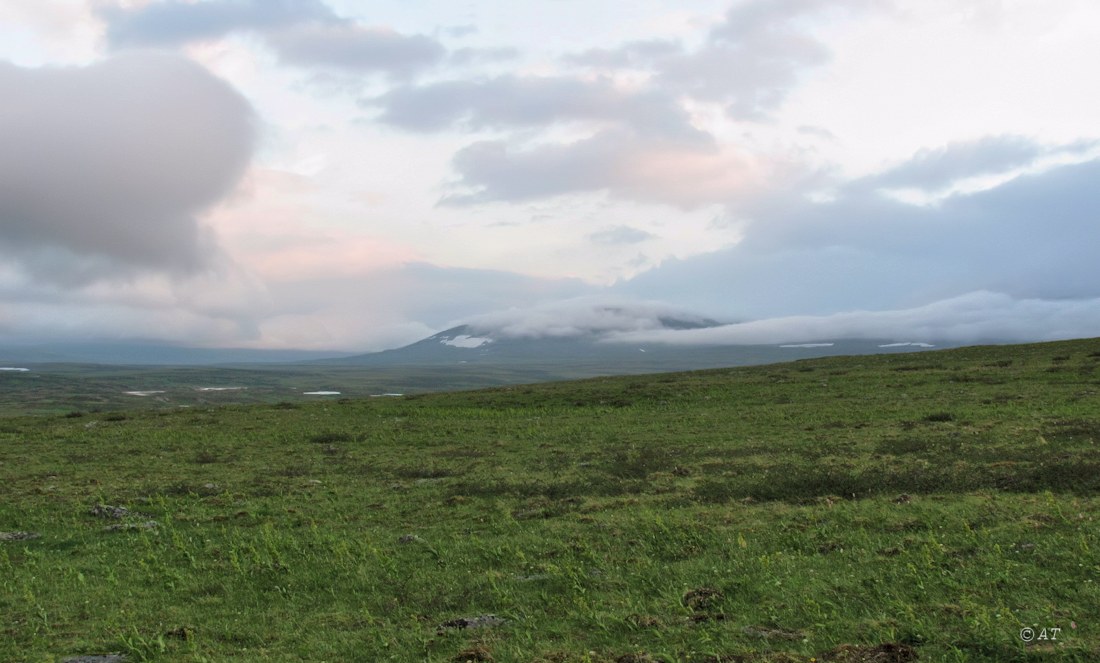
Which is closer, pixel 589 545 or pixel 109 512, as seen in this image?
pixel 589 545

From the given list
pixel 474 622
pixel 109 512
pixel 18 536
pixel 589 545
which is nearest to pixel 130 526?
pixel 109 512

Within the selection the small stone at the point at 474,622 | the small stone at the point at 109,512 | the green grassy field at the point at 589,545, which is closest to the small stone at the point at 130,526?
the green grassy field at the point at 589,545

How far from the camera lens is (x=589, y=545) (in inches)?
711

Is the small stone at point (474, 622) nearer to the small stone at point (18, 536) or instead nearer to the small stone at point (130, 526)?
the small stone at point (130, 526)

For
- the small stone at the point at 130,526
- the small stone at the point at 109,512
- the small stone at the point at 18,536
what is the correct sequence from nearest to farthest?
1. the small stone at the point at 18,536
2. the small stone at the point at 130,526
3. the small stone at the point at 109,512

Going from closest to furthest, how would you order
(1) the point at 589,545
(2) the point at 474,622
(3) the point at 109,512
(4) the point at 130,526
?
(2) the point at 474,622, (1) the point at 589,545, (4) the point at 130,526, (3) the point at 109,512

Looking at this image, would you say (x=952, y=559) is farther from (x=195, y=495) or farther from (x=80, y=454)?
(x=80, y=454)

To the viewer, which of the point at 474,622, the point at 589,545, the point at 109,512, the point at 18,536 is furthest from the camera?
the point at 109,512

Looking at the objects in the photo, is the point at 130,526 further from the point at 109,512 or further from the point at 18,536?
the point at 18,536

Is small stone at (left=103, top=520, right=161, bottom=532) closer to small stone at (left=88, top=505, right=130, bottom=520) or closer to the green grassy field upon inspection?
the green grassy field

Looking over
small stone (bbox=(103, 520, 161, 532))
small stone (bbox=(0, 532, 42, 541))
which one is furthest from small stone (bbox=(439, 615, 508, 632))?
small stone (bbox=(0, 532, 42, 541))

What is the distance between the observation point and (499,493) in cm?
2619

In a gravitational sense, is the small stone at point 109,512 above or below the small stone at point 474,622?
below

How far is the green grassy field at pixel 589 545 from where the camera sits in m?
12.0
